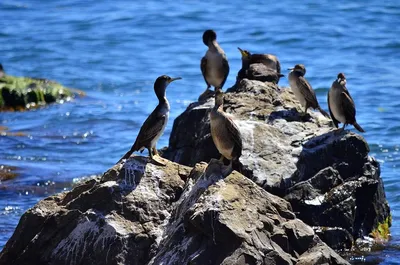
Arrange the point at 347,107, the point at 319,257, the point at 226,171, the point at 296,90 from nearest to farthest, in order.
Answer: the point at 319,257 → the point at 226,171 → the point at 347,107 → the point at 296,90

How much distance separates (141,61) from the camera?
2669 cm

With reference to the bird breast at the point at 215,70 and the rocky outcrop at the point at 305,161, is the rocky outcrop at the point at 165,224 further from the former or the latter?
the bird breast at the point at 215,70

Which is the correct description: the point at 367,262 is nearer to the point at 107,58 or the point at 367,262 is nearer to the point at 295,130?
the point at 295,130

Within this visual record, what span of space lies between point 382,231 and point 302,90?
2.21m

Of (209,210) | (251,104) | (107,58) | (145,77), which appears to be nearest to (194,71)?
(145,77)

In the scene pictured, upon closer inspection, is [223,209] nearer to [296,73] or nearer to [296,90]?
[296,90]

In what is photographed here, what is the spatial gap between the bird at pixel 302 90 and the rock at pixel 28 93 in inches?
381

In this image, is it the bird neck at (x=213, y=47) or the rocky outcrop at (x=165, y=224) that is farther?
the bird neck at (x=213, y=47)

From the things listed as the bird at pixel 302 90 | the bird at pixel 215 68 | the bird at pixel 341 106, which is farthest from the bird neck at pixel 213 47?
the bird at pixel 341 106

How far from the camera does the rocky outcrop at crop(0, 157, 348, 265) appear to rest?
8.27 metres

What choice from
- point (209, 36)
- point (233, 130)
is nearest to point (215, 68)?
point (209, 36)

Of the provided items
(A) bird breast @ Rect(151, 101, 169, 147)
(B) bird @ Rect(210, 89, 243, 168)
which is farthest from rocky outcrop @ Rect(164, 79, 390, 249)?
(B) bird @ Rect(210, 89, 243, 168)

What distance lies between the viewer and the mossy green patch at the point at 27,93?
830 inches

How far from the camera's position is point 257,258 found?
26.7ft
